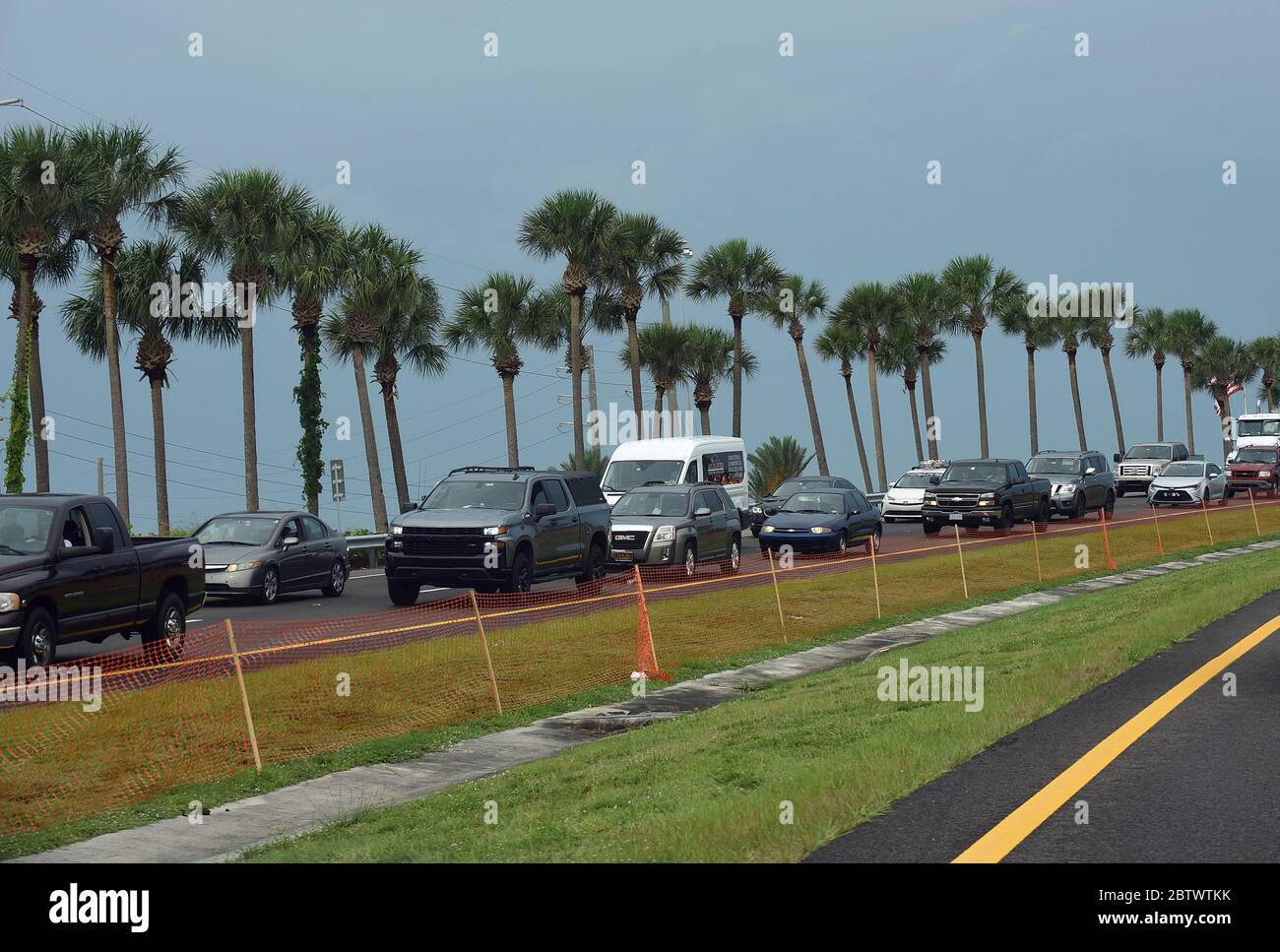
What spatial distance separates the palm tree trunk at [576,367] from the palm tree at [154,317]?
44.0ft

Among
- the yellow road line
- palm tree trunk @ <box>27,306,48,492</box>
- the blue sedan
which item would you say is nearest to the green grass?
Answer: the yellow road line

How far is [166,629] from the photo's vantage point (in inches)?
635

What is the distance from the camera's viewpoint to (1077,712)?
10328 mm

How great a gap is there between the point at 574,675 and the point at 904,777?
775 cm

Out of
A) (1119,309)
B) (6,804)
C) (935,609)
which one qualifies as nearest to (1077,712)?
(6,804)

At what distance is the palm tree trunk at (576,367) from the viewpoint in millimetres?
55938

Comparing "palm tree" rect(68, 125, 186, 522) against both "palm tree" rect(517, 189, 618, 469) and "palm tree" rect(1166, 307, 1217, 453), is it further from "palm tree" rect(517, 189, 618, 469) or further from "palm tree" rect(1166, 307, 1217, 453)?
"palm tree" rect(1166, 307, 1217, 453)

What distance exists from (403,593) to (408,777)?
1192 cm

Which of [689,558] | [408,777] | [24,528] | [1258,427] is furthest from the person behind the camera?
[1258,427]

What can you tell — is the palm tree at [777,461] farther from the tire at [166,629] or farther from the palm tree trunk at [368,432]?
the tire at [166,629]

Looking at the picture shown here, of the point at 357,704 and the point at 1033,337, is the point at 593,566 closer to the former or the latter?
the point at 357,704

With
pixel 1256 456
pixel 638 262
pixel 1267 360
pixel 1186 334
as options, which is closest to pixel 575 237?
pixel 638 262

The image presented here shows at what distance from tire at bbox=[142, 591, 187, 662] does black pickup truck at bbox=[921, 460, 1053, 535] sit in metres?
26.7

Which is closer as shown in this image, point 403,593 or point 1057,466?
point 403,593
